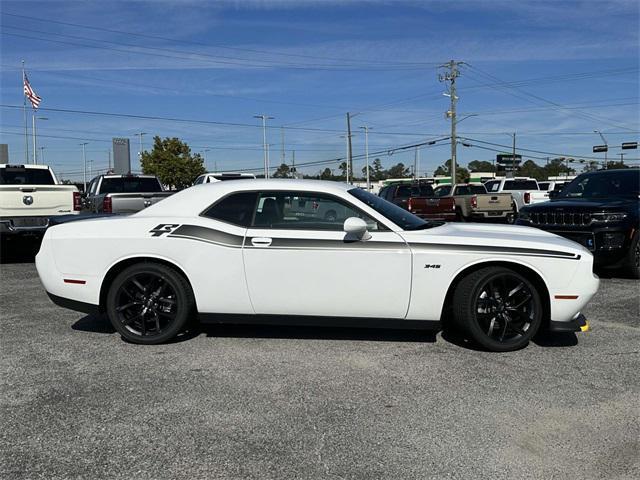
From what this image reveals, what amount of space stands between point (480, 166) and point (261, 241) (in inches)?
6915

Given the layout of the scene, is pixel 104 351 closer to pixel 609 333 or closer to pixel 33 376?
pixel 33 376

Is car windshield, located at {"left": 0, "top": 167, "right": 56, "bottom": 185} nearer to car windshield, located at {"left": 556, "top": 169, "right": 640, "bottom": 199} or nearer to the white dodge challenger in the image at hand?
the white dodge challenger

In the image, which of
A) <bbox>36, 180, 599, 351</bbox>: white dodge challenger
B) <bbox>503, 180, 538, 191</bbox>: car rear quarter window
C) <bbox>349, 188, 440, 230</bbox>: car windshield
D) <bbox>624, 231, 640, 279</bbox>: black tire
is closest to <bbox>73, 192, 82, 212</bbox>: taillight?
<bbox>36, 180, 599, 351</bbox>: white dodge challenger

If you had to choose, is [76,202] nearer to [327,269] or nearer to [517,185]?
[327,269]

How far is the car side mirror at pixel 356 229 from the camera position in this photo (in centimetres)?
471

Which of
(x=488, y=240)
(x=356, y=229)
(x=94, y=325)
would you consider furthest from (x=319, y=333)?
(x=94, y=325)

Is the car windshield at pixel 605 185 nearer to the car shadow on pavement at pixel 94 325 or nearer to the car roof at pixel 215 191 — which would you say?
the car roof at pixel 215 191

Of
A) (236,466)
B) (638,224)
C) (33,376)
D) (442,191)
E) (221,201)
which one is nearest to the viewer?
(236,466)

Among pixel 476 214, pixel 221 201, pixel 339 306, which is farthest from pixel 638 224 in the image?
pixel 476 214

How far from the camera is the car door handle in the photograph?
493 cm

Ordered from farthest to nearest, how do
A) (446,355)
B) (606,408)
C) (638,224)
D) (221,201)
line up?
(638,224)
(221,201)
(446,355)
(606,408)

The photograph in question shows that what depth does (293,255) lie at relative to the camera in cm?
489

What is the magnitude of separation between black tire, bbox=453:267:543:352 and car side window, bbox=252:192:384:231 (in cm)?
97

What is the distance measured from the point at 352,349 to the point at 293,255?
97 cm
